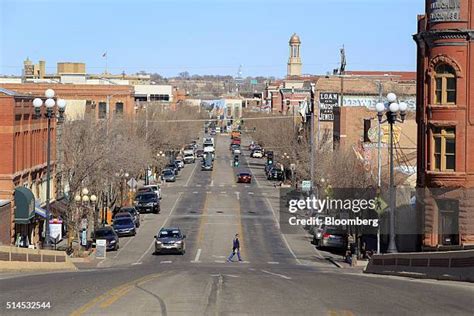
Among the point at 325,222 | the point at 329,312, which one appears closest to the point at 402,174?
the point at 325,222

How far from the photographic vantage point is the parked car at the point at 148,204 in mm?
73938

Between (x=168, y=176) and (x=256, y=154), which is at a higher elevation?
(x=256, y=154)

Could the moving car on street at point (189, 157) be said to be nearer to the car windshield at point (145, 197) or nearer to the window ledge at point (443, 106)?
the car windshield at point (145, 197)

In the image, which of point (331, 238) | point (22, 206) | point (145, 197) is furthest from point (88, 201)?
point (145, 197)

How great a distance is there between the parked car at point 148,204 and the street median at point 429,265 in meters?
37.0

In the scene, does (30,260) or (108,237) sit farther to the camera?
(108,237)

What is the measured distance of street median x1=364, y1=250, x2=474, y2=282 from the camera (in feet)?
87.6

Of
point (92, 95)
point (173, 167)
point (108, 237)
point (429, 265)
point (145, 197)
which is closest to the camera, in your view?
point (429, 265)

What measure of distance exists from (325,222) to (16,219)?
19152mm

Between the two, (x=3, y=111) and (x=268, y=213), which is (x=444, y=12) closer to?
(x=3, y=111)

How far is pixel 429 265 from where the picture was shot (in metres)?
30.5

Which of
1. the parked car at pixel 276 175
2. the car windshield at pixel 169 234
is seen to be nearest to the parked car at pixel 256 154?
the parked car at pixel 276 175

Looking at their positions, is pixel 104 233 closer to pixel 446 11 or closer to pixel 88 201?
pixel 88 201

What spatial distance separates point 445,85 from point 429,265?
11206 mm
